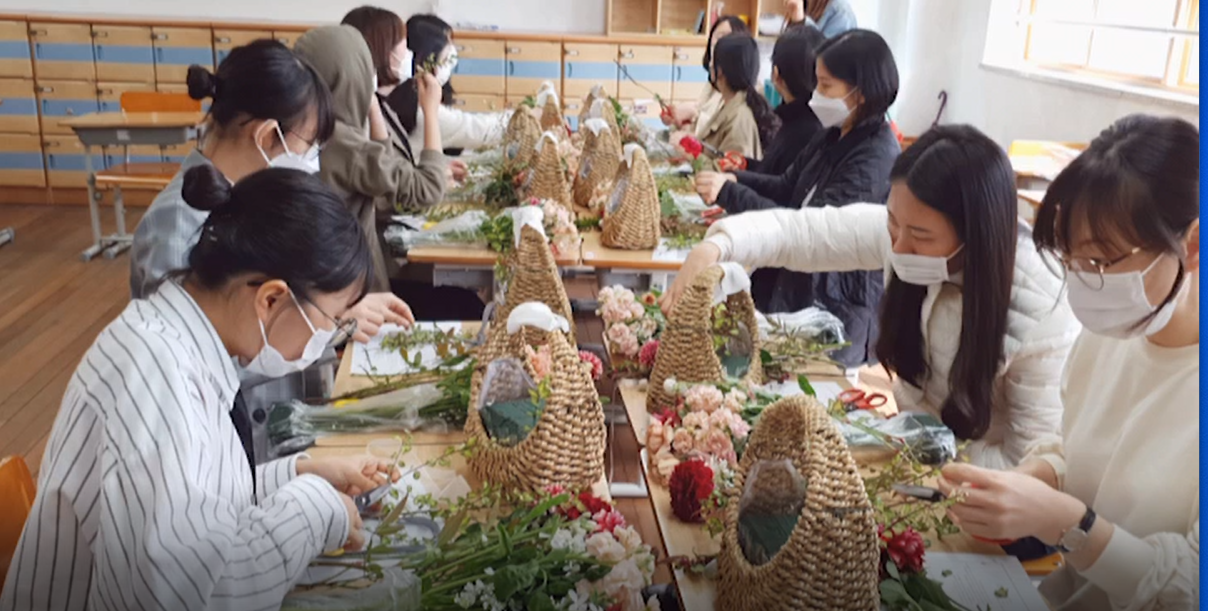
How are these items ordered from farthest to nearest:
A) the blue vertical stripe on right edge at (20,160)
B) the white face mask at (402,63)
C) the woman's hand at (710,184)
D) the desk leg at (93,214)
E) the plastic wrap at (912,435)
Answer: the blue vertical stripe on right edge at (20,160) → the desk leg at (93,214) → the woman's hand at (710,184) → the white face mask at (402,63) → the plastic wrap at (912,435)

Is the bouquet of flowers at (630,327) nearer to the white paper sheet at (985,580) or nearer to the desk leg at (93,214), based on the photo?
the white paper sheet at (985,580)

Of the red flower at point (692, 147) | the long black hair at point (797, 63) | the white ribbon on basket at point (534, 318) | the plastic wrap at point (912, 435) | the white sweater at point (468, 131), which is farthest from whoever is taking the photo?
the white sweater at point (468, 131)

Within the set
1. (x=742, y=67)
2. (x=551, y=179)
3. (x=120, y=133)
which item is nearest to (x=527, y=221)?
(x=551, y=179)

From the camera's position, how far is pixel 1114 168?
3.77 ft

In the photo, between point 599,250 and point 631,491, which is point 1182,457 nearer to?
point 631,491

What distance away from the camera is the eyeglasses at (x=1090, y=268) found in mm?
1213

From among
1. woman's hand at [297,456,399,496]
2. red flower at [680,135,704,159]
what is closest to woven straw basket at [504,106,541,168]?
red flower at [680,135,704,159]

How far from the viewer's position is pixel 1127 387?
1.35 m

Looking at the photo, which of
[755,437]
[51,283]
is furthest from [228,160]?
[51,283]

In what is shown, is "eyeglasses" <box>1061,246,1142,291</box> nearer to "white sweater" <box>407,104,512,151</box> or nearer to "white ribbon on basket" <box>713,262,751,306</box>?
"white ribbon on basket" <box>713,262,751,306</box>

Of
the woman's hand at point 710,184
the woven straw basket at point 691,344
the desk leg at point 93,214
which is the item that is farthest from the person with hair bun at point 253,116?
the desk leg at point 93,214

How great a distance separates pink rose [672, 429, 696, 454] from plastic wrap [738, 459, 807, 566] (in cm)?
33

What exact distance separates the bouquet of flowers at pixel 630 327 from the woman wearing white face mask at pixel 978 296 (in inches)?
20.6

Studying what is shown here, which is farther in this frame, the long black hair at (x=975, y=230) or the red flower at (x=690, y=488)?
the long black hair at (x=975, y=230)
